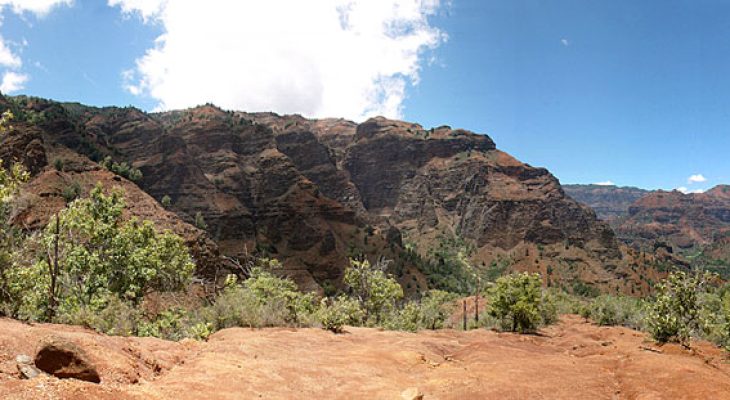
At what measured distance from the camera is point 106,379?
23.7ft

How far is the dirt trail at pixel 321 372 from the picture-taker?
7.44m

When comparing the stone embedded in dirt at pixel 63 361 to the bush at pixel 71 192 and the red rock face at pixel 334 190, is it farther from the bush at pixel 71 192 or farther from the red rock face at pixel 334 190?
the red rock face at pixel 334 190

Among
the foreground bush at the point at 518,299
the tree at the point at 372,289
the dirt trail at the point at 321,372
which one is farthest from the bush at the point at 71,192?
the foreground bush at the point at 518,299

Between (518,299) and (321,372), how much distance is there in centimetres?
2138

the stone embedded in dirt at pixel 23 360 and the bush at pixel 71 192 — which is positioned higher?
the bush at pixel 71 192

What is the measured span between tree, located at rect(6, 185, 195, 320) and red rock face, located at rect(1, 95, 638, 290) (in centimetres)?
3258

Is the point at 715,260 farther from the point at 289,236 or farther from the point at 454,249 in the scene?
the point at 289,236

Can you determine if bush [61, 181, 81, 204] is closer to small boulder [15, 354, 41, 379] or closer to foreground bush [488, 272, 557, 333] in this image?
foreground bush [488, 272, 557, 333]

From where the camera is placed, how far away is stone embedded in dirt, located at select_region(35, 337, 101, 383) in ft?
21.4

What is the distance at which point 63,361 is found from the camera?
659 cm

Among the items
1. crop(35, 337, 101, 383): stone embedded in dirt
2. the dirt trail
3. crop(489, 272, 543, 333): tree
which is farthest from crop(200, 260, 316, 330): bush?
crop(489, 272, 543, 333): tree

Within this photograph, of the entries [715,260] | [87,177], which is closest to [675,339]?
[87,177]

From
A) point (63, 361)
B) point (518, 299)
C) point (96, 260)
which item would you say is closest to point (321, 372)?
point (63, 361)

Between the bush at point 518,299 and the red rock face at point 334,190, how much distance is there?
35269 millimetres
